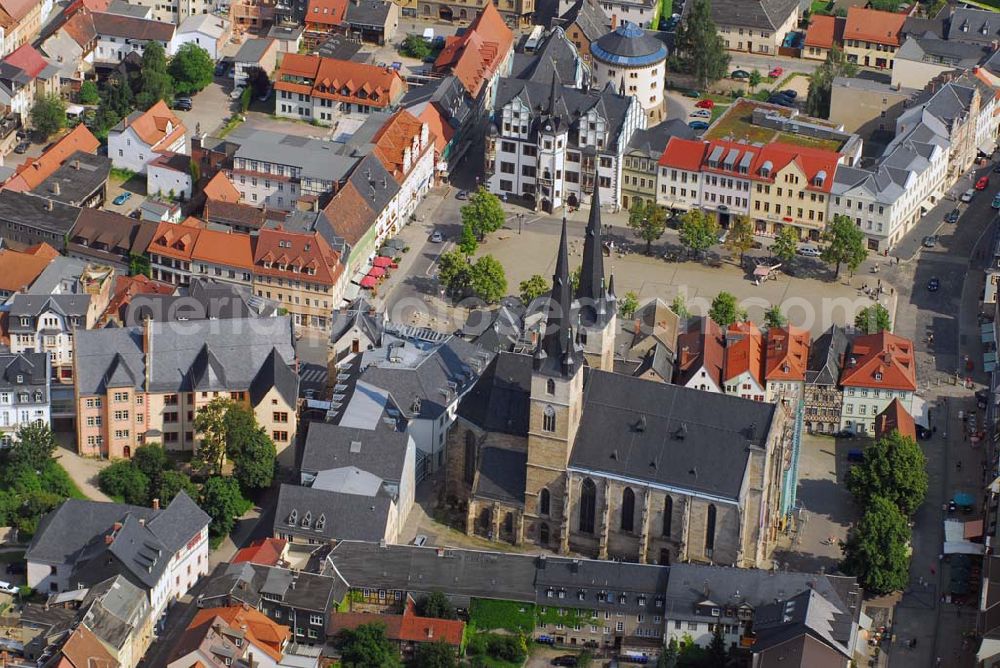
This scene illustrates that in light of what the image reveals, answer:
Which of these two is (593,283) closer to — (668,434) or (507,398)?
(507,398)

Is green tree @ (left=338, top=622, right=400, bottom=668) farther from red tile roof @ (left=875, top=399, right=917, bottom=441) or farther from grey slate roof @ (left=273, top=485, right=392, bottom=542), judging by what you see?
red tile roof @ (left=875, top=399, right=917, bottom=441)

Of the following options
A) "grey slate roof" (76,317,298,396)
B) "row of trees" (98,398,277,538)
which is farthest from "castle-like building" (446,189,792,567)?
"grey slate roof" (76,317,298,396)

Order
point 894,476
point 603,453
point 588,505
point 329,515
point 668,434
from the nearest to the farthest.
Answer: point 668,434 → point 603,453 → point 329,515 → point 588,505 → point 894,476

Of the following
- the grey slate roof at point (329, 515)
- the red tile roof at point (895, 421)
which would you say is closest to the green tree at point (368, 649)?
the grey slate roof at point (329, 515)

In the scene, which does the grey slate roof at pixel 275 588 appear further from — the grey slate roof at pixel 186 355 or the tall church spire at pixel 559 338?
the grey slate roof at pixel 186 355

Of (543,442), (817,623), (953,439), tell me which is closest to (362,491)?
(543,442)

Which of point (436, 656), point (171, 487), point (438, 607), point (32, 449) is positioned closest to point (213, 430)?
point (171, 487)

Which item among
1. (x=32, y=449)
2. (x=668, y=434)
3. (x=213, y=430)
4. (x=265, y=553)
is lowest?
(x=265, y=553)
